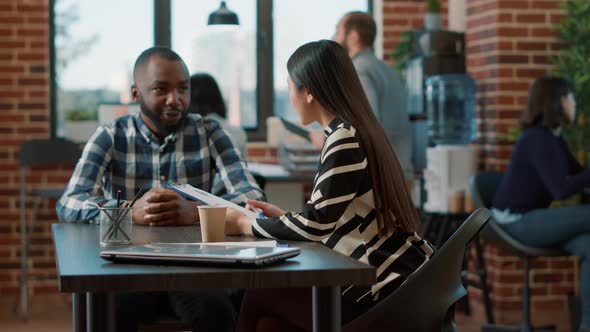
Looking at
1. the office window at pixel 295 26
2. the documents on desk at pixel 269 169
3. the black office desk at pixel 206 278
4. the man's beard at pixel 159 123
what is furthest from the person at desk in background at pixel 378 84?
the black office desk at pixel 206 278

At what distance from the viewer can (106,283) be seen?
1.61 m

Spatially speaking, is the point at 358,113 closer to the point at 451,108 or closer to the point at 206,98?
the point at 206,98

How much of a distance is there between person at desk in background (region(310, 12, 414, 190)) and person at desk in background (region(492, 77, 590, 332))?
59 cm

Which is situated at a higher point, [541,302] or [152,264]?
[152,264]

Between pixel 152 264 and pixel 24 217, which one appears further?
pixel 24 217

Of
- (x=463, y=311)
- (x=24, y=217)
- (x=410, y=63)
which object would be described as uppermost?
(x=410, y=63)

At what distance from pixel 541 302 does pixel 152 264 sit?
12.5 feet

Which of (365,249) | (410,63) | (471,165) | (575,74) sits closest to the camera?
(365,249)

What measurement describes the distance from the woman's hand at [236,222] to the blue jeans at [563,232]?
89.3 inches

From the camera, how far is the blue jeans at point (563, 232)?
410cm

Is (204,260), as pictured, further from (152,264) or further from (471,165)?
(471,165)

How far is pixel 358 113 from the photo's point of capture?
227cm

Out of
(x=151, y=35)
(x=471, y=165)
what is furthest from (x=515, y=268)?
(x=151, y=35)

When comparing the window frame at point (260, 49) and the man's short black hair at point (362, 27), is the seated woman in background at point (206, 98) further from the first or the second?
the window frame at point (260, 49)
